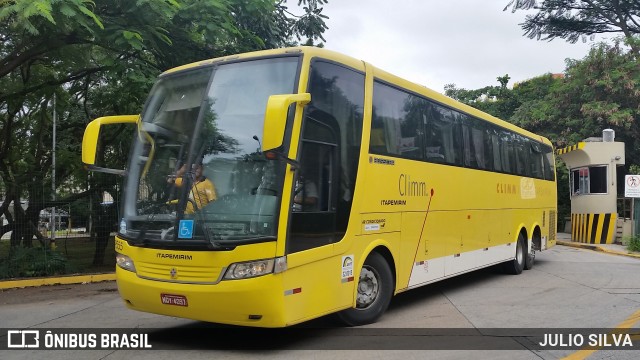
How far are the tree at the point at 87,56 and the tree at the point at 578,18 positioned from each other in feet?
62.3

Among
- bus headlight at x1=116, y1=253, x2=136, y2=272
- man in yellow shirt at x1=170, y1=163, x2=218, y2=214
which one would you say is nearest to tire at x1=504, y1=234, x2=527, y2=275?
man in yellow shirt at x1=170, y1=163, x2=218, y2=214

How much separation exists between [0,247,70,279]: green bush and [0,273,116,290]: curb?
48 centimetres

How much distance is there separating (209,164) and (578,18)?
29040mm

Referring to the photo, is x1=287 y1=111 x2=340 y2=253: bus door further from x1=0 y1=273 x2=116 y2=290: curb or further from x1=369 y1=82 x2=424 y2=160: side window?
x1=0 y1=273 x2=116 y2=290: curb

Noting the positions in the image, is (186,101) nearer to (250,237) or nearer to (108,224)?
(250,237)

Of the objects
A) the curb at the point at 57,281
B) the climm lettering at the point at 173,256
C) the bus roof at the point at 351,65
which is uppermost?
the bus roof at the point at 351,65

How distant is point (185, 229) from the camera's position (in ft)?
18.3

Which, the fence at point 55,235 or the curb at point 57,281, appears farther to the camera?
the fence at point 55,235

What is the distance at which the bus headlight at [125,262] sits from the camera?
239 inches

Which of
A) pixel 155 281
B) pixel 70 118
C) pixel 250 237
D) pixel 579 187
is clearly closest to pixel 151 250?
pixel 155 281

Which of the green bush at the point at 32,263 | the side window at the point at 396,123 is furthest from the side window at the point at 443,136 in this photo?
the green bush at the point at 32,263

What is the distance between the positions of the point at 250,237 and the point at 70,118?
15395 mm

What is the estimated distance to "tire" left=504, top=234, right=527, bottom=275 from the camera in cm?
1226

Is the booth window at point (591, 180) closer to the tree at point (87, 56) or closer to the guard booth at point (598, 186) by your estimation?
the guard booth at point (598, 186)
